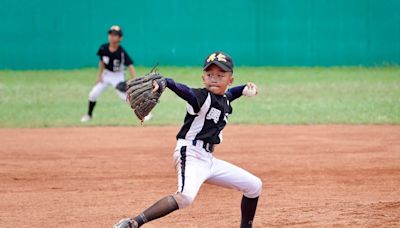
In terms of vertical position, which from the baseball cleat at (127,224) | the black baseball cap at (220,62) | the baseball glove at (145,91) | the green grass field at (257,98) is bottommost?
the green grass field at (257,98)

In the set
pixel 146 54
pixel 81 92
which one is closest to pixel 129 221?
pixel 81 92

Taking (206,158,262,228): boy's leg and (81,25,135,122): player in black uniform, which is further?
(81,25,135,122): player in black uniform

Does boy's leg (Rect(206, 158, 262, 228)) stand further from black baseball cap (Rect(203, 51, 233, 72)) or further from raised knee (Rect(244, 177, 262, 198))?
black baseball cap (Rect(203, 51, 233, 72))

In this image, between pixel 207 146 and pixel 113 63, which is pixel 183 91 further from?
pixel 113 63

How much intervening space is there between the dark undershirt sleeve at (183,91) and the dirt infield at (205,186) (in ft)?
5.58

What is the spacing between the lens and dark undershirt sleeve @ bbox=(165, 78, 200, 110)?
19.8 feet

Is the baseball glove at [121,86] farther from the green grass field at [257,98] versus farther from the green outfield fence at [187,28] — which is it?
the green outfield fence at [187,28]

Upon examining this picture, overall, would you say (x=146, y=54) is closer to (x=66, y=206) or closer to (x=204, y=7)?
(x=204, y=7)

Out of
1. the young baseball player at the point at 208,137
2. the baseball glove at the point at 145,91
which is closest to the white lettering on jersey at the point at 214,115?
the young baseball player at the point at 208,137

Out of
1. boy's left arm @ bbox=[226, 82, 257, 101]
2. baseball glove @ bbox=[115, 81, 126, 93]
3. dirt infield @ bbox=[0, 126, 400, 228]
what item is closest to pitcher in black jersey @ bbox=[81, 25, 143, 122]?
baseball glove @ bbox=[115, 81, 126, 93]

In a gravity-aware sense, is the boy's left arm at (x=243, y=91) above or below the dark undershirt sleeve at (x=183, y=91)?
below

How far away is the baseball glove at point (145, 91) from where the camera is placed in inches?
236

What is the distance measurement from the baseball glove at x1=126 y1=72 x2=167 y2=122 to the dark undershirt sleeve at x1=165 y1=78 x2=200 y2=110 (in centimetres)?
6

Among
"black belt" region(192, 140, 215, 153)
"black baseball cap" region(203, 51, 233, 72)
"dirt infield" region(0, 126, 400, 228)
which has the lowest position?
"dirt infield" region(0, 126, 400, 228)
